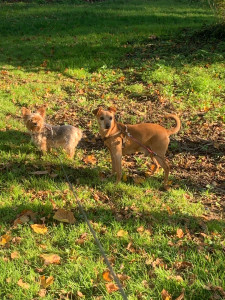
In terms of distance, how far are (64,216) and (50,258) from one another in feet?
2.40

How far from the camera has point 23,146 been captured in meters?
5.58

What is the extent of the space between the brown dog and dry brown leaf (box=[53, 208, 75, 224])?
1.12 meters

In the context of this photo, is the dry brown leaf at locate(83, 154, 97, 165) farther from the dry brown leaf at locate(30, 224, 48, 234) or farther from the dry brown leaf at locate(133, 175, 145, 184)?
the dry brown leaf at locate(30, 224, 48, 234)

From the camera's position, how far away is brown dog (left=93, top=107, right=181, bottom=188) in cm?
457

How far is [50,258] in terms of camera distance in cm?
318

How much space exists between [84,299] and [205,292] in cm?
116

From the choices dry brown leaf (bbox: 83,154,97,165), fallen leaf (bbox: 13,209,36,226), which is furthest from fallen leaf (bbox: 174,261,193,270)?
dry brown leaf (bbox: 83,154,97,165)

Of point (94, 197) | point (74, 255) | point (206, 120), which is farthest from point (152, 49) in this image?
point (74, 255)

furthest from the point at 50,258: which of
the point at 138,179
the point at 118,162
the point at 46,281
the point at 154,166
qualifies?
the point at 154,166

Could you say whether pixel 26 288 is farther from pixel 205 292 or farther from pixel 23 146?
pixel 23 146

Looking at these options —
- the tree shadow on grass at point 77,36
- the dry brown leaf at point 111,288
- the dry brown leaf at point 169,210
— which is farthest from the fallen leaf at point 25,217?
the tree shadow on grass at point 77,36

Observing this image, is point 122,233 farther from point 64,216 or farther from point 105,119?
point 105,119

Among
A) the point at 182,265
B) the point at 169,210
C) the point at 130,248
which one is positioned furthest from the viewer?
the point at 169,210

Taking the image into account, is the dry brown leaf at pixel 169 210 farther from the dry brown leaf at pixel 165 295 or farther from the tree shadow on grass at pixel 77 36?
the tree shadow on grass at pixel 77 36
